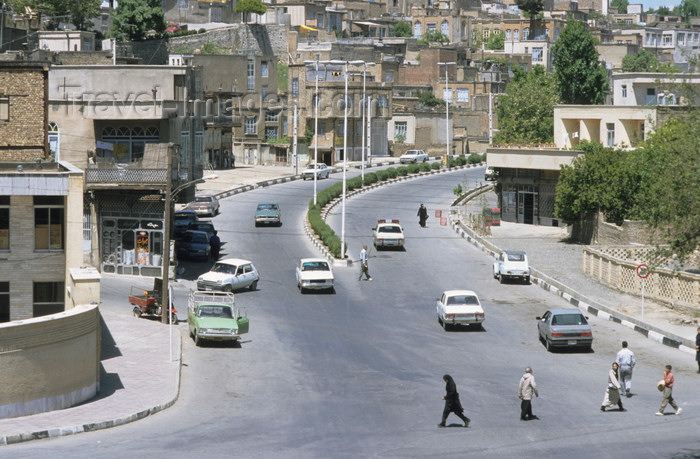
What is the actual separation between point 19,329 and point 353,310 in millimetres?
19962

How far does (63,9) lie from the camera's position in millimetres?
121875

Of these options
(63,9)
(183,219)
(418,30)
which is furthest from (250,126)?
(418,30)

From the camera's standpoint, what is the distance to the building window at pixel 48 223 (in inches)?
1535

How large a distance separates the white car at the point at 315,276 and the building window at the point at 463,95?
293 ft

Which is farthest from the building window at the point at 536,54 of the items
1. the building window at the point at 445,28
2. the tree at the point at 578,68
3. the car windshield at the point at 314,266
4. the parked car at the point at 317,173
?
the car windshield at the point at 314,266

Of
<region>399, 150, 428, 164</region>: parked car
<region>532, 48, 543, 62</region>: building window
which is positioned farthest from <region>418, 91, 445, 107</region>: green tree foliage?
<region>532, 48, 543, 62</region>: building window

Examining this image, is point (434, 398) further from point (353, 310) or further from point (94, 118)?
point (94, 118)

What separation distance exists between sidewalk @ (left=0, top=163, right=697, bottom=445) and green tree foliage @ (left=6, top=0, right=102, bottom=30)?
216 ft

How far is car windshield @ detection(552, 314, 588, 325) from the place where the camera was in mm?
39469

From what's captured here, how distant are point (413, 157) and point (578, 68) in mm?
16292

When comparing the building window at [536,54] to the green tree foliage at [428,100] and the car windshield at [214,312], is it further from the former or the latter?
the car windshield at [214,312]

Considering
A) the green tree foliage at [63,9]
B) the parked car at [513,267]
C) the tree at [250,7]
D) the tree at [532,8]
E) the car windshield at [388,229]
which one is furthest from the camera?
the tree at [532,8]

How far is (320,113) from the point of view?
106m

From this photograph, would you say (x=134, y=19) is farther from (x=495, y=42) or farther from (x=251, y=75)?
(x=495, y=42)
